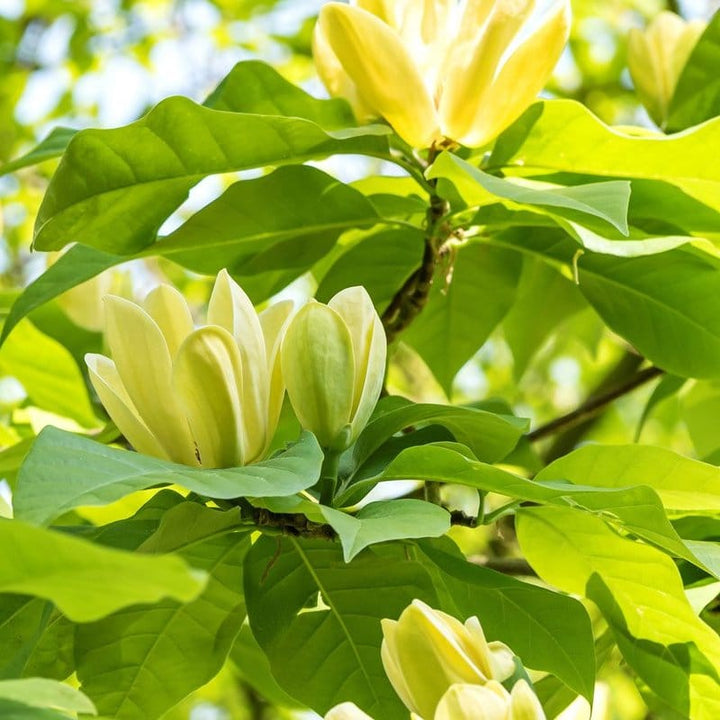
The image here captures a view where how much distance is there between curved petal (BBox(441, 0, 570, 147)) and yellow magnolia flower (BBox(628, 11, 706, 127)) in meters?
0.39

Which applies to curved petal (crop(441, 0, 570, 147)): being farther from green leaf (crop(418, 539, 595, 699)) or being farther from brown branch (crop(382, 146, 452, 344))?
green leaf (crop(418, 539, 595, 699))

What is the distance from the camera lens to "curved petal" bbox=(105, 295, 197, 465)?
2.23 feet

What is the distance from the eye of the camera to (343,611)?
78 centimetres

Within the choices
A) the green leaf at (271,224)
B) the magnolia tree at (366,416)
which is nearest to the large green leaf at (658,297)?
the magnolia tree at (366,416)

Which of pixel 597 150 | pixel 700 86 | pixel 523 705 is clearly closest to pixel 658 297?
pixel 597 150

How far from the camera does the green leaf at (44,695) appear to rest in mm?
445

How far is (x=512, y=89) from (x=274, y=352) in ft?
0.89

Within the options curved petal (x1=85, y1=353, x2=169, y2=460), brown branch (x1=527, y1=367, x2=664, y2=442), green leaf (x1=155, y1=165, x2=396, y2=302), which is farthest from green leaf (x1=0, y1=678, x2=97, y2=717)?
brown branch (x1=527, y1=367, x2=664, y2=442)

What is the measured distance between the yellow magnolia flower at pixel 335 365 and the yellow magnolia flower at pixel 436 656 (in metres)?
0.13

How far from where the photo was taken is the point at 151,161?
81cm

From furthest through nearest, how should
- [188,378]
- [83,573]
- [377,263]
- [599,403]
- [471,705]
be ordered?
1. [599,403]
2. [377,263]
3. [188,378]
4. [471,705]
5. [83,573]

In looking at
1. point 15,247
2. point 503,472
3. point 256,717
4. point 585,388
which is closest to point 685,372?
point 503,472

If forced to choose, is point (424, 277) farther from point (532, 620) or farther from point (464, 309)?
point (532, 620)

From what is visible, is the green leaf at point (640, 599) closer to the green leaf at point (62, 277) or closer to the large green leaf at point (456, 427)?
the large green leaf at point (456, 427)
